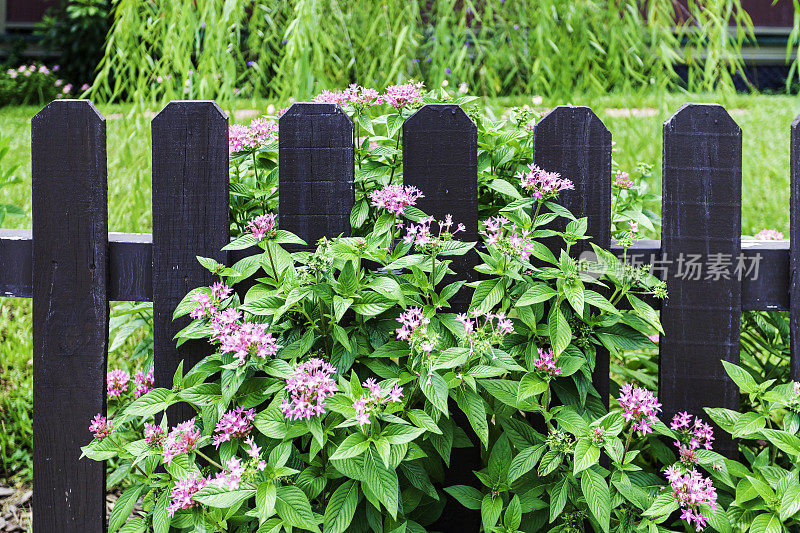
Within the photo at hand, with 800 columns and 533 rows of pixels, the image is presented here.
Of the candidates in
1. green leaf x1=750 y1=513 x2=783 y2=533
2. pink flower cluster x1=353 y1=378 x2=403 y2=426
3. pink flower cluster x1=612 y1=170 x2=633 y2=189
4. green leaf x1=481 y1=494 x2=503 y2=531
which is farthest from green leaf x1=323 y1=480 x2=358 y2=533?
pink flower cluster x1=612 y1=170 x2=633 y2=189

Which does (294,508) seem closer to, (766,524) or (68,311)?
(68,311)

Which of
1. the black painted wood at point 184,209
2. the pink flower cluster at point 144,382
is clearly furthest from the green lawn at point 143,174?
the pink flower cluster at point 144,382

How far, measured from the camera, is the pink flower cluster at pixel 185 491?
1.19 metres

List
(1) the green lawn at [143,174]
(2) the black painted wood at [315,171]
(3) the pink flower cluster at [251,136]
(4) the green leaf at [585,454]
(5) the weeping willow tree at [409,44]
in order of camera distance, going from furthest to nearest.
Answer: (5) the weeping willow tree at [409,44], (1) the green lawn at [143,174], (3) the pink flower cluster at [251,136], (2) the black painted wood at [315,171], (4) the green leaf at [585,454]

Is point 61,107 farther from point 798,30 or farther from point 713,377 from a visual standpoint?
point 798,30

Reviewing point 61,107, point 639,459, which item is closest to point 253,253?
point 61,107

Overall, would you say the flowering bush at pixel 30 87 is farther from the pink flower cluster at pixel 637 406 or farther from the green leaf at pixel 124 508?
the pink flower cluster at pixel 637 406

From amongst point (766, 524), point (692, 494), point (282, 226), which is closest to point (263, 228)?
point (282, 226)

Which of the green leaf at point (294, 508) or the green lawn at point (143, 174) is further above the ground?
the green lawn at point (143, 174)

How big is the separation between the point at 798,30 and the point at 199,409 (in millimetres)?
2296

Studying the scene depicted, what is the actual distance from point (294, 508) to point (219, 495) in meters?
0.13

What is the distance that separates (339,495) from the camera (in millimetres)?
1201

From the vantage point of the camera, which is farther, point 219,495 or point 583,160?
point 583,160

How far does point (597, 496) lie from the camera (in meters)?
1.24
